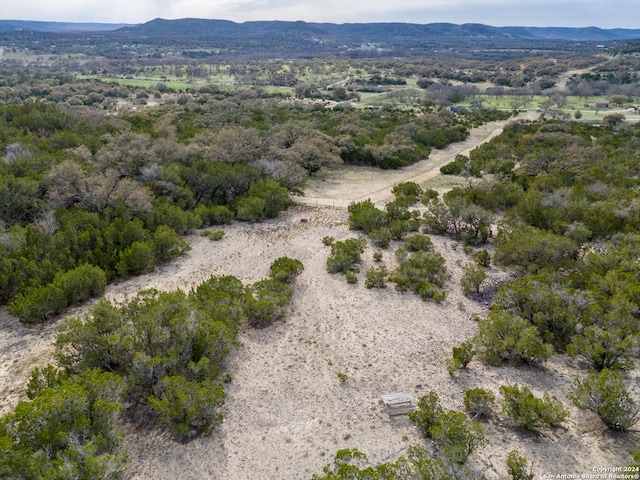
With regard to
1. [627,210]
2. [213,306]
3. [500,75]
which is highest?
[500,75]

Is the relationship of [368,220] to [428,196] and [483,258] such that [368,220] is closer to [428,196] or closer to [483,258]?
[483,258]

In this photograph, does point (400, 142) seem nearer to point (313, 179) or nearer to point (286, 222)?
point (313, 179)

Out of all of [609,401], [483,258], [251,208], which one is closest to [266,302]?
[609,401]

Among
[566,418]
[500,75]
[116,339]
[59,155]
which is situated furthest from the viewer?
[500,75]

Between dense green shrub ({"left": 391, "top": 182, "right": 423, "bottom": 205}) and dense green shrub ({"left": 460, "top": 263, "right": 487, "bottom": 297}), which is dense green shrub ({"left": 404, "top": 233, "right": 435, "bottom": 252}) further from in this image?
dense green shrub ({"left": 391, "top": 182, "right": 423, "bottom": 205})

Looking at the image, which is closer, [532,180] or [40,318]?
[40,318]

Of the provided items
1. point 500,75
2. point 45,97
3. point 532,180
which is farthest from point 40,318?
point 500,75

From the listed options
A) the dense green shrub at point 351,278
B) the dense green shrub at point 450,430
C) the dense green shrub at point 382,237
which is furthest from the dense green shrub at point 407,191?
the dense green shrub at point 450,430

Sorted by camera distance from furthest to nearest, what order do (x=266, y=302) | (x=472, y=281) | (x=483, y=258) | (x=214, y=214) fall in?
(x=214, y=214), (x=483, y=258), (x=472, y=281), (x=266, y=302)
